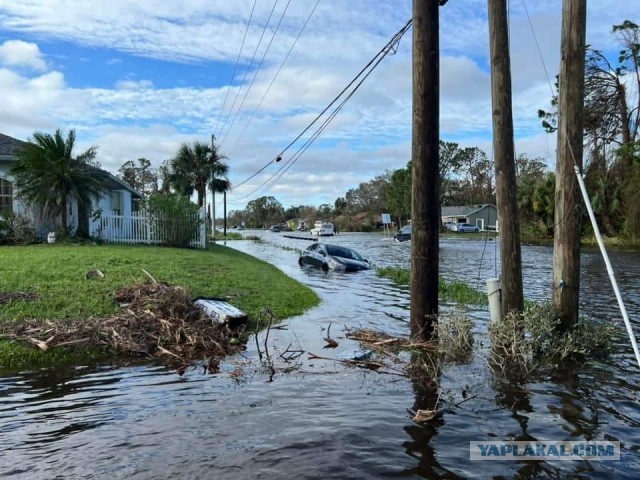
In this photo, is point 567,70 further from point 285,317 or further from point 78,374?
point 78,374

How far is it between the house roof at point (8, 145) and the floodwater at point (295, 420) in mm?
16829

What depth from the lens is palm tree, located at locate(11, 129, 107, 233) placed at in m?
19.2

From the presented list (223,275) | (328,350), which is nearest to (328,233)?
(223,275)

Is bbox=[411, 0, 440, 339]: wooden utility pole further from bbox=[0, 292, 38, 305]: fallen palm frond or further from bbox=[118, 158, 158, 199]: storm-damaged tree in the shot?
bbox=[118, 158, 158, 199]: storm-damaged tree

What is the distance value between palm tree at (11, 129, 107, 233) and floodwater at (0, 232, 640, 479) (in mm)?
14688

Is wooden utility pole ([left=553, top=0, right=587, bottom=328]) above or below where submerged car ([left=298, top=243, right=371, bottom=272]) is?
above

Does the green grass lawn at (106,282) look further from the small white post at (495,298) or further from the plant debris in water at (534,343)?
the plant debris in water at (534,343)

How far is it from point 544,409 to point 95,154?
20100 millimetres

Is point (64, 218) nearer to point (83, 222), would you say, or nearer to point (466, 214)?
point (83, 222)

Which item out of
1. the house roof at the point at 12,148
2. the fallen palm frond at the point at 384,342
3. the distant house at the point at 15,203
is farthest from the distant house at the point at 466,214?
the fallen palm frond at the point at 384,342

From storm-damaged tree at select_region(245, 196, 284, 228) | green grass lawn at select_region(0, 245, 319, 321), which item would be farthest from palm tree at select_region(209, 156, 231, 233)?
storm-damaged tree at select_region(245, 196, 284, 228)

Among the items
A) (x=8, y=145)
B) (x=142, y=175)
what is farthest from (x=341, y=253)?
(x=142, y=175)

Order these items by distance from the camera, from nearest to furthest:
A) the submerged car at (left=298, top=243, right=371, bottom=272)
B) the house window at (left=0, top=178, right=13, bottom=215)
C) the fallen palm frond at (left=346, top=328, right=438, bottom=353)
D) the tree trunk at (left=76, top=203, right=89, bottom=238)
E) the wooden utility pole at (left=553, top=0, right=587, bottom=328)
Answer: the wooden utility pole at (left=553, top=0, right=587, bottom=328), the fallen palm frond at (left=346, top=328, right=438, bottom=353), the house window at (left=0, top=178, right=13, bottom=215), the tree trunk at (left=76, top=203, right=89, bottom=238), the submerged car at (left=298, top=243, right=371, bottom=272)

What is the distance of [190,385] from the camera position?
623 cm
